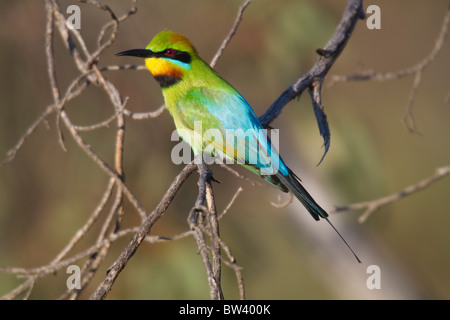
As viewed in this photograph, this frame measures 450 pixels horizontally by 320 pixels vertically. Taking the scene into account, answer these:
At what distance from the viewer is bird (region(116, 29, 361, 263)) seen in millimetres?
1880

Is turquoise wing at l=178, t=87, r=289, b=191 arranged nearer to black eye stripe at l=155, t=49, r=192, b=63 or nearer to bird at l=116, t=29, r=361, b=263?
bird at l=116, t=29, r=361, b=263

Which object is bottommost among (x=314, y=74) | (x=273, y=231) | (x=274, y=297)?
(x=274, y=297)

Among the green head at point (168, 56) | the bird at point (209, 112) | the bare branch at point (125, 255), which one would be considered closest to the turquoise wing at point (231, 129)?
the bird at point (209, 112)

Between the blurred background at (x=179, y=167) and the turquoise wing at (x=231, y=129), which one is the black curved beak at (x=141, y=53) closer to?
the turquoise wing at (x=231, y=129)

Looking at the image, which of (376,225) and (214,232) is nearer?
(214,232)

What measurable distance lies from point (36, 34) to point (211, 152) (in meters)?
1.31

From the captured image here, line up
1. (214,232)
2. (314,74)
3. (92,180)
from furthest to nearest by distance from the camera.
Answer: (92,180)
(314,74)
(214,232)

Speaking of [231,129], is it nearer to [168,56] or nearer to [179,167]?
[168,56]

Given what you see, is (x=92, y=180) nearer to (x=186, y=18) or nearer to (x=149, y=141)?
(x=149, y=141)

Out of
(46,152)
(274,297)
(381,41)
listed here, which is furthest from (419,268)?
(46,152)

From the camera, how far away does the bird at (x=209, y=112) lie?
1880 mm

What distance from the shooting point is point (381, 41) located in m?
4.36

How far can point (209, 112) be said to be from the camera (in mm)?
1989

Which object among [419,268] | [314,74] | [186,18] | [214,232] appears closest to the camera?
[214,232]
